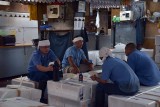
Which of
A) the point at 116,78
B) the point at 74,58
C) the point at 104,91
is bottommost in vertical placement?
the point at 104,91

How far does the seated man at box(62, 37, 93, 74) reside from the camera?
6.09 m

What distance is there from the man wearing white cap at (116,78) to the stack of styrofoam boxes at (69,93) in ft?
1.04

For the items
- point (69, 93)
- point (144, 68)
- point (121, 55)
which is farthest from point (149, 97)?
point (121, 55)

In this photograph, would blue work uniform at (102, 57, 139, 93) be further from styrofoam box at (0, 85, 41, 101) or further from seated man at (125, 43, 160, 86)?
styrofoam box at (0, 85, 41, 101)

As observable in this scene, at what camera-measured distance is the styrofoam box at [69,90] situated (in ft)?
14.6

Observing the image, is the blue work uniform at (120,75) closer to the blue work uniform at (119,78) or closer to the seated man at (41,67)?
the blue work uniform at (119,78)

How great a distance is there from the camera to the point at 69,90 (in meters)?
4.55

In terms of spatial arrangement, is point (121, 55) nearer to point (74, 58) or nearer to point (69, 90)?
point (74, 58)

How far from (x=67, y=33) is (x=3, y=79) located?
9.86ft

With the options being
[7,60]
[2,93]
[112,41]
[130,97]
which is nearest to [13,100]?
[2,93]

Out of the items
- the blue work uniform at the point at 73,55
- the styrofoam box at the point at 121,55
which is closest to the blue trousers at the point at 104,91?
the blue work uniform at the point at 73,55

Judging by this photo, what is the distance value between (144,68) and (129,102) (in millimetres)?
1285

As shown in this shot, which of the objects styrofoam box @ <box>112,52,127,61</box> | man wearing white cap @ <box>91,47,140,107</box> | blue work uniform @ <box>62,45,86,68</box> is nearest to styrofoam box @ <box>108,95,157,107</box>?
man wearing white cap @ <box>91,47,140,107</box>

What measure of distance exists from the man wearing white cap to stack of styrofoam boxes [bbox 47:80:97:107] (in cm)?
32
